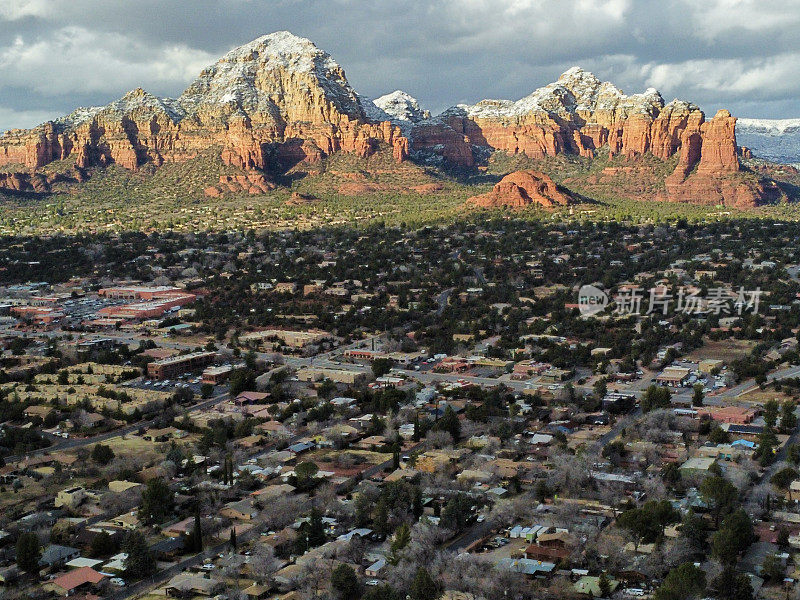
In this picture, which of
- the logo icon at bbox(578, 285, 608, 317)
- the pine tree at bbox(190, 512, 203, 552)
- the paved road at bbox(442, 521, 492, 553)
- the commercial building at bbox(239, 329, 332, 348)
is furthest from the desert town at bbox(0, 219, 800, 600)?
the logo icon at bbox(578, 285, 608, 317)

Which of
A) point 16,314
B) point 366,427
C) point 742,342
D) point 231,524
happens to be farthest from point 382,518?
point 16,314

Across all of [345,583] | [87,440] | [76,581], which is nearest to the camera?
[345,583]

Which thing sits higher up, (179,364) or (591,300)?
(591,300)

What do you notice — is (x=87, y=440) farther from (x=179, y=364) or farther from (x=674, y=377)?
(x=674, y=377)

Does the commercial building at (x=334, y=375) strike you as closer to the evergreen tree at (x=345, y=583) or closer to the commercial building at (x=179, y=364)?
the commercial building at (x=179, y=364)

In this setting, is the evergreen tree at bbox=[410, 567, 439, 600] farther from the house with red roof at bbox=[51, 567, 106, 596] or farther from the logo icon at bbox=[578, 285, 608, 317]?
the logo icon at bbox=[578, 285, 608, 317]

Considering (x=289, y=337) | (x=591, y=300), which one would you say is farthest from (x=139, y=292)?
(x=591, y=300)
